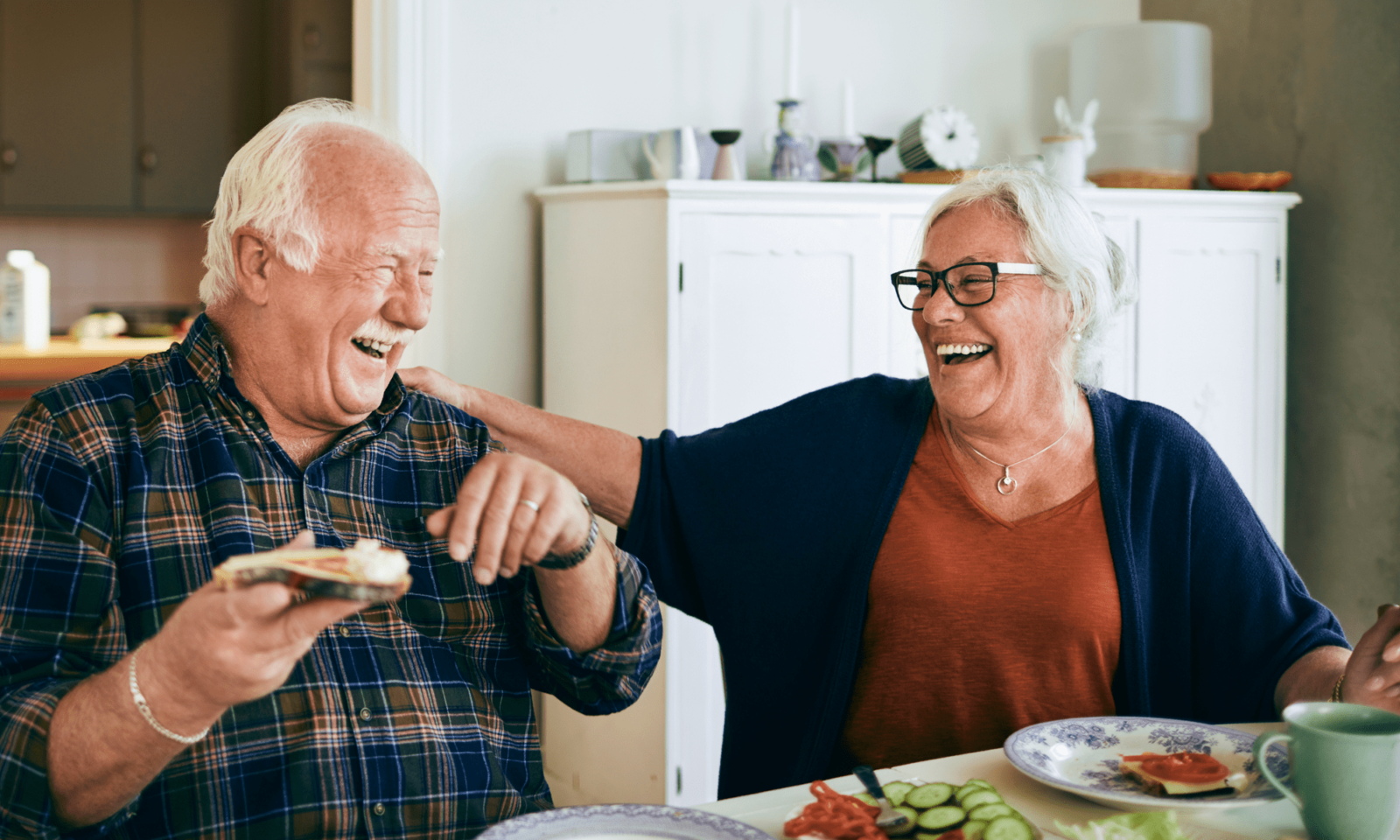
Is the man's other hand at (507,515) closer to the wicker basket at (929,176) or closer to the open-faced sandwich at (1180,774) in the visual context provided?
the open-faced sandwich at (1180,774)

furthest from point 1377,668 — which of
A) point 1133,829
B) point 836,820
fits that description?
point 836,820

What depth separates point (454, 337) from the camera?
112 inches

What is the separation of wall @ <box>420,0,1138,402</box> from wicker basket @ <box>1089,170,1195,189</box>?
1.18 feet

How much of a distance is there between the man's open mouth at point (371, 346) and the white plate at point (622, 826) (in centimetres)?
57

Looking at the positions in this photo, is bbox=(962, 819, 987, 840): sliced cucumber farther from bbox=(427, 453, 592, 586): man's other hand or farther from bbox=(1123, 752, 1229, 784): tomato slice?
bbox=(427, 453, 592, 586): man's other hand

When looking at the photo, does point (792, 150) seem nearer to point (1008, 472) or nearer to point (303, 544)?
point (1008, 472)

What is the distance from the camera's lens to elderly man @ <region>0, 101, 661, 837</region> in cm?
102

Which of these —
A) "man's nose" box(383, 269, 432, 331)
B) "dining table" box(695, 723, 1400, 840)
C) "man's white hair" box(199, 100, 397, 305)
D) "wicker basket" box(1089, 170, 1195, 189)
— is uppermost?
"wicker basket" box(1089, 170, 1195, 189)

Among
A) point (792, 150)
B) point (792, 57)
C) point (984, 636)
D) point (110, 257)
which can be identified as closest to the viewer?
point (984, 636)

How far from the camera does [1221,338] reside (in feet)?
9.93

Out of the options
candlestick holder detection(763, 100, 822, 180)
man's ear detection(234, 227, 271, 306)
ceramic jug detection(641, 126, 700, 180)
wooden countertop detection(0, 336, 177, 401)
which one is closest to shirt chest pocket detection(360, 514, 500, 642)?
man's ear detection(234, 227, 271, 306)

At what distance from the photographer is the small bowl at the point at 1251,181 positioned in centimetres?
303

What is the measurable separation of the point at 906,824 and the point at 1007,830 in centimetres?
8

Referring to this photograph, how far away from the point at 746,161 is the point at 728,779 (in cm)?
187
